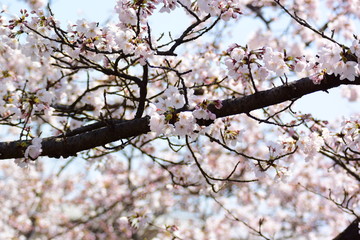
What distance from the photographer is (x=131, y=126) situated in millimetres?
2678

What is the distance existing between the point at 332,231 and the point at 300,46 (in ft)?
21.2

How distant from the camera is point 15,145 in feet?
9.36

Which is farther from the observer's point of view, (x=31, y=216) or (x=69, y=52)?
(x=31, y=216)

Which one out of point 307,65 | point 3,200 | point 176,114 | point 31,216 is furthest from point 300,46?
point 3,200

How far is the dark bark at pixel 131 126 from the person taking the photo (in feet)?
8.17

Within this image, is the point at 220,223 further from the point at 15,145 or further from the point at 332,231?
the point at 15,145

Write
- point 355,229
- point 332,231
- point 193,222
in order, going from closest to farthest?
point 355,229, point 332,231, point 193,222

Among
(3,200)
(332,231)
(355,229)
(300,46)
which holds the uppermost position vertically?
(3,200)

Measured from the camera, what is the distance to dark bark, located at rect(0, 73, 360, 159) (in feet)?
8.17

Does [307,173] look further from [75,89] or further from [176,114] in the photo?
[176,114]

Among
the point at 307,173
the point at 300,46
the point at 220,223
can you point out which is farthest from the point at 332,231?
the point at 300,46

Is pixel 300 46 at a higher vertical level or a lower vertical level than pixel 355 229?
higher

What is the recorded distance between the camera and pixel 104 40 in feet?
9.66

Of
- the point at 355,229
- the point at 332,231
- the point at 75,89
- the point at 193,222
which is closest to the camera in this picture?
the point at 355,229
